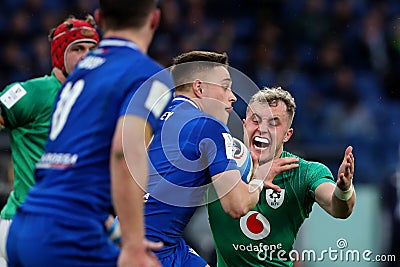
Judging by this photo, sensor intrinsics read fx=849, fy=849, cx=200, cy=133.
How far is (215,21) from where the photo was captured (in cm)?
1434

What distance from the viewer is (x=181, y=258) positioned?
546 cm

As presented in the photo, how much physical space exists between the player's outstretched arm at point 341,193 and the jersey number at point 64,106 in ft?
6.63

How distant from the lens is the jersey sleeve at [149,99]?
360 cm

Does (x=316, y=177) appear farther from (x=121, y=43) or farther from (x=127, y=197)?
(x=127, y=197)

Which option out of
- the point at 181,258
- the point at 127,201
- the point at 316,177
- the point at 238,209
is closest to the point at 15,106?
the point at 181,258

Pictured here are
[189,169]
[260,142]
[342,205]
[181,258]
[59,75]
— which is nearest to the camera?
[189,169]

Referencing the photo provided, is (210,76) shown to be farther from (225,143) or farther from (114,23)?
(114,23)

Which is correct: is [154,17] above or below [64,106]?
above

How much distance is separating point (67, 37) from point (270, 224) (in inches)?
81.3

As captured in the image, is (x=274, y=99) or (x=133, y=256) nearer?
(x=133, y=256)

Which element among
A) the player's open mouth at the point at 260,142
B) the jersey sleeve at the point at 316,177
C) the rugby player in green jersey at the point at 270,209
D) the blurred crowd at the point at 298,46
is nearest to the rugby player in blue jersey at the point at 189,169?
the player's open mouth at the point at 260,142

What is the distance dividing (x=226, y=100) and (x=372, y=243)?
5.46 meters

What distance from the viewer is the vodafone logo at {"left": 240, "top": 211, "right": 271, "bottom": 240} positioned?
5.99 metres

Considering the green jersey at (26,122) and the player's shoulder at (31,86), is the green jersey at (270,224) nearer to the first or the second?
the green jersey at (26,122)
